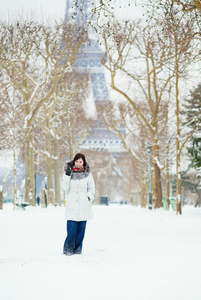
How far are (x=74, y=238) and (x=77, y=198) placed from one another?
0.63 metres

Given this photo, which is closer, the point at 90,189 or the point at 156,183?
the point at 90,189

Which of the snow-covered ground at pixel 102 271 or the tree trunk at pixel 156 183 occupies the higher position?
the tree trunk at pixel 156 183

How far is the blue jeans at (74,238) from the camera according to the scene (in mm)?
7684

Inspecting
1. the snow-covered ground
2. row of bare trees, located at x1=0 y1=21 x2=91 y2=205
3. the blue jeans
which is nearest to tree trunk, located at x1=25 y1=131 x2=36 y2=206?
row of bare trees, located at x1=0 y1=21 x2=91 y2=205

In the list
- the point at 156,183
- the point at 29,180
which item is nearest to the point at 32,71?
the point at 29,180

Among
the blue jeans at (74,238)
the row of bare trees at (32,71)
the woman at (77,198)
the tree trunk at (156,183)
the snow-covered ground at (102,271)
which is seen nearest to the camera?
the snow-covered ground at (102,271)

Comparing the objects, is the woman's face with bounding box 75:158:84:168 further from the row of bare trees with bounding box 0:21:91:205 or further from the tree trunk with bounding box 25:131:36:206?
the tree trunk with bounding box 25:131:36:206

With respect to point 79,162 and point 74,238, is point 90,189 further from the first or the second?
point 74,238

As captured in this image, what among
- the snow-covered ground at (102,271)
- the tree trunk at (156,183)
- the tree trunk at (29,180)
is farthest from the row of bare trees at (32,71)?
the snow-covered ground at (102,271)

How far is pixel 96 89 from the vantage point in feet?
249

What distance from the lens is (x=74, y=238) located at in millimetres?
7801

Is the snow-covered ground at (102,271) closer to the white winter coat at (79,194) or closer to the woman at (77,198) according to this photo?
the woman at (77,198)

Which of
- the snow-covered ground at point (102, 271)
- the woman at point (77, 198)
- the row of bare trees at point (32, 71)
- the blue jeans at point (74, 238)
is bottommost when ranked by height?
the snow-covered ground at point (102, 271)

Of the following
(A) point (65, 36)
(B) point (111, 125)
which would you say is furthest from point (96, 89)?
(A) point (65, 36)
